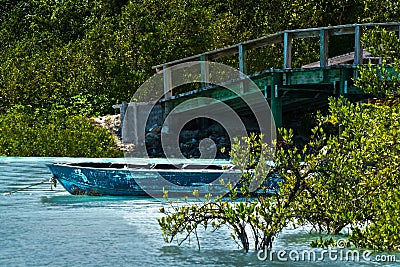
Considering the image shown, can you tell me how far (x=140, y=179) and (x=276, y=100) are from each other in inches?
192

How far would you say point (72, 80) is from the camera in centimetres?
2988

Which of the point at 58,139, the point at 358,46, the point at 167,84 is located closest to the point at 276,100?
the point at 358,46

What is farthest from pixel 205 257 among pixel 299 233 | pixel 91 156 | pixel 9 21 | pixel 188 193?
→ pixel 9 21

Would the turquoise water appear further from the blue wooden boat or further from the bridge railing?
the bridge railing

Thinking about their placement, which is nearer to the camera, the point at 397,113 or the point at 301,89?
the point at 397,113

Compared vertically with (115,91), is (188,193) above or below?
below

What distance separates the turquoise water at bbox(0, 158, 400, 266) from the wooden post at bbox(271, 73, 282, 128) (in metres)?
4.90

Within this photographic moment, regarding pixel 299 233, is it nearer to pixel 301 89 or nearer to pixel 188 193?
pixel 188 193

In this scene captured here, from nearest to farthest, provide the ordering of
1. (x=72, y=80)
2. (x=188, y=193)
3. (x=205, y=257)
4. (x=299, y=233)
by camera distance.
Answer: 1. (x=205, y=257)
2. (x=299, y=233)
3. (x=188, y=193)
4. (x=72, y=80)

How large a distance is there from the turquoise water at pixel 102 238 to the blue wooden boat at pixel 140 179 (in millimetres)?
267

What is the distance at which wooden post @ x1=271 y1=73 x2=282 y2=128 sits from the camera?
20422 mm

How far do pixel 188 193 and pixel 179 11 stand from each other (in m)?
11.3

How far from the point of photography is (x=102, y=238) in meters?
12.9

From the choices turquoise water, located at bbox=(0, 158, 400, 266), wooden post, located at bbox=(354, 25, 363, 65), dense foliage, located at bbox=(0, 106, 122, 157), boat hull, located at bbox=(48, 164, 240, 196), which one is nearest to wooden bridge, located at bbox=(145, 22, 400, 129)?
wooden post, located at bbox=(354, 25, 363, 65)
